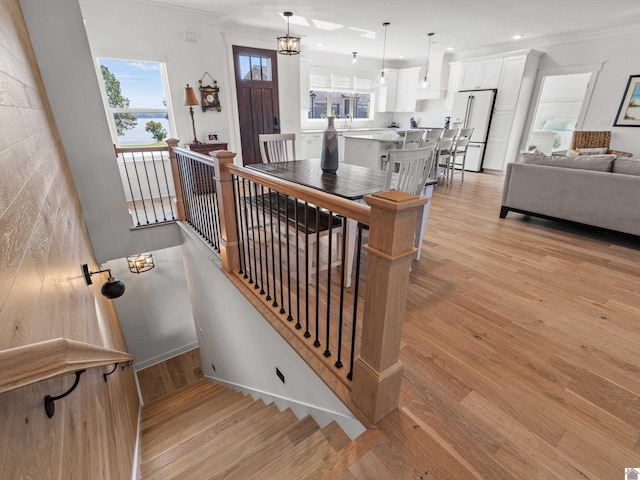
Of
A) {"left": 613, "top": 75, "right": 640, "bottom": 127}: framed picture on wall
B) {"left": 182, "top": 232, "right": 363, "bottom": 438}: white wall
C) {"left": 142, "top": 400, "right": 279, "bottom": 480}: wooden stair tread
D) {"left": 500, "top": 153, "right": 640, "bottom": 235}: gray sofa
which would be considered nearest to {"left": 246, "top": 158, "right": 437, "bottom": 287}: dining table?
{"left": 182, "top": 232, "right": 363, "bottom": 438}: white wall

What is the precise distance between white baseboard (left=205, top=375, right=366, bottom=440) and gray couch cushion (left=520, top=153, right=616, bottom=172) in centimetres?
353

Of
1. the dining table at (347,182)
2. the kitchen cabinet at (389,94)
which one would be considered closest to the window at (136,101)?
the dining table at (347,182)

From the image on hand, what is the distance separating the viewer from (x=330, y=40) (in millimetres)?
5875

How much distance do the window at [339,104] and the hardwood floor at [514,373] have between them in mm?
5841

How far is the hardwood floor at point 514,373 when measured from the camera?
118cm

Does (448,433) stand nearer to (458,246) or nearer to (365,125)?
(458,246)

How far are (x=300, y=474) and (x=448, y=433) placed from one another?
2.12ft

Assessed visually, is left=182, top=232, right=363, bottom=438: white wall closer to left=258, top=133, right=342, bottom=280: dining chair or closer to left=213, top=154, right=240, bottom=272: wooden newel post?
left=213, top=154, right=240, bottom=272: wooden newel post

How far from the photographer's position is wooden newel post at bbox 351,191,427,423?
1010 mm

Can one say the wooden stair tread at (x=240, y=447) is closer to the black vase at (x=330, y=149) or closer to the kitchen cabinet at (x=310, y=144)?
the black vase at (x=330, y=149)

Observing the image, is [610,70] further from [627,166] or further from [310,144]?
[310,144]

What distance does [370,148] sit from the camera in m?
5.54

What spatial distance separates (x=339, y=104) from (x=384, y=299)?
25.3ft

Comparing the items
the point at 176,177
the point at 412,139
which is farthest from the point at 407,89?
the point at 176,177
